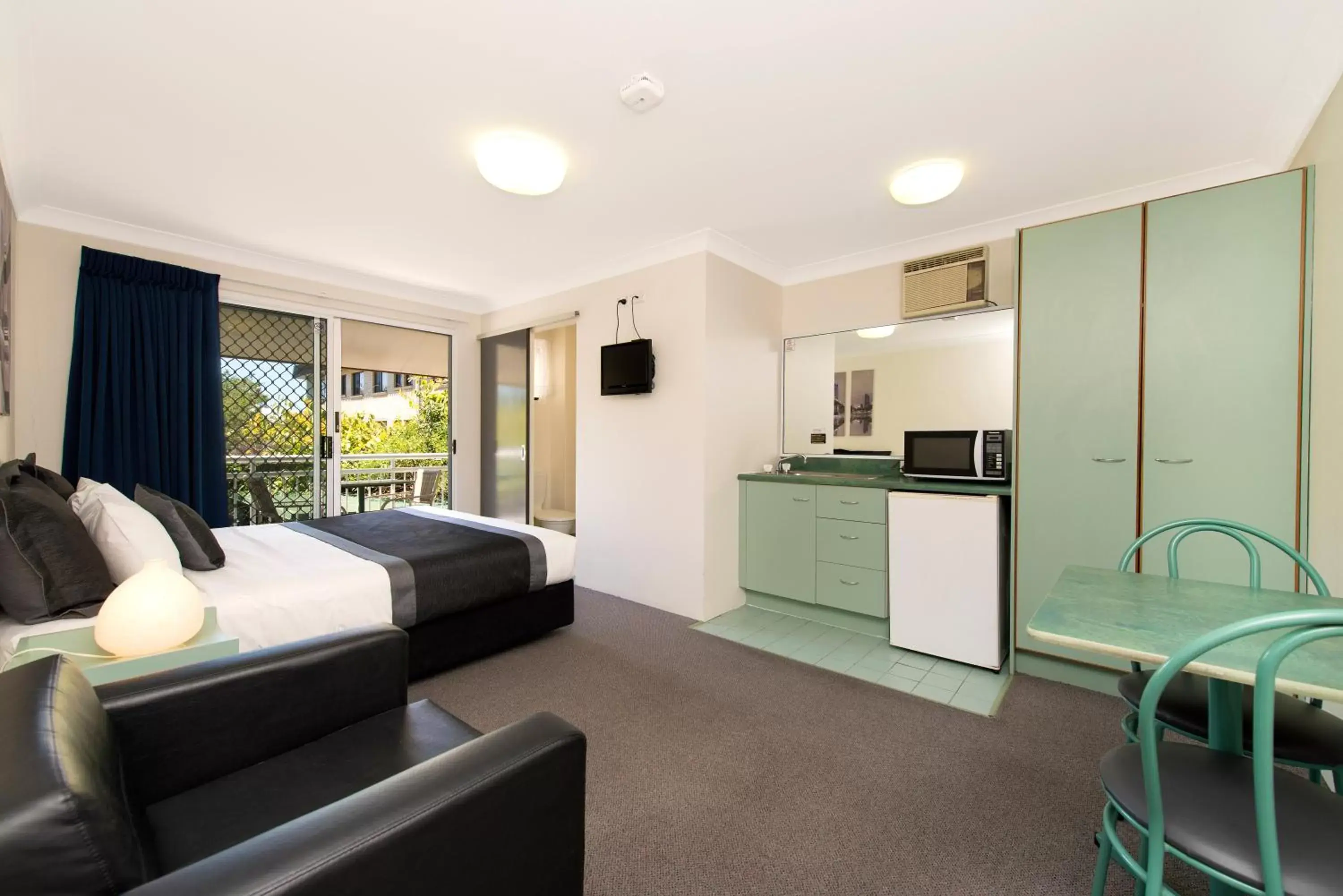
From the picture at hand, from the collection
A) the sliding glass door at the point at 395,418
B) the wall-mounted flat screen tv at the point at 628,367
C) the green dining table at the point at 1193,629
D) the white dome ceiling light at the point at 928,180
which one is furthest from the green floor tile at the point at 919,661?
the sliding glass door at the point at 395,418

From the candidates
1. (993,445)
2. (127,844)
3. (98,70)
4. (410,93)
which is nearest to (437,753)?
(127,844)

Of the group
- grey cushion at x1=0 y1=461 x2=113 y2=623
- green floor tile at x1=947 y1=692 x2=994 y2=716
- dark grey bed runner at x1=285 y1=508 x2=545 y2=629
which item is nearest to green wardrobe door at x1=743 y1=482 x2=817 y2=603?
green floor tile at x1=947 y1=692 x2=994 y2=716

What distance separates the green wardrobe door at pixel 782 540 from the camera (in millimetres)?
A: 3424

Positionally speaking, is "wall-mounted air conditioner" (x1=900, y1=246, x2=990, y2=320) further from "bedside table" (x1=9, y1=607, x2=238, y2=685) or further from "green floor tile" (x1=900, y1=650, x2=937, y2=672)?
"bedside table" (x1=9, y1=607, x2=238, y2=685)

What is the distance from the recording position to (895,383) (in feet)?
11.8

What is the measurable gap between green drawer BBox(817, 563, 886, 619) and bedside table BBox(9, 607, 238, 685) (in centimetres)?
284

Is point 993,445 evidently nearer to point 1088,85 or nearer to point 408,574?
point 1088,85

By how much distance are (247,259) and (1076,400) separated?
202 inches

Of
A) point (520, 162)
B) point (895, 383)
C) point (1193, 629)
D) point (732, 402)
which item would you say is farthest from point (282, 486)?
point (1193, 629)

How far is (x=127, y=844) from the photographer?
2.31 feet

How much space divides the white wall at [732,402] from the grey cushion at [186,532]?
8.03 ft

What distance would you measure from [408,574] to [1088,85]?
3315 millimetres

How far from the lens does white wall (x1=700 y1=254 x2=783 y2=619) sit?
3.50 meters

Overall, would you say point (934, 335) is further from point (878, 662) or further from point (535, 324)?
point (535, 324)
